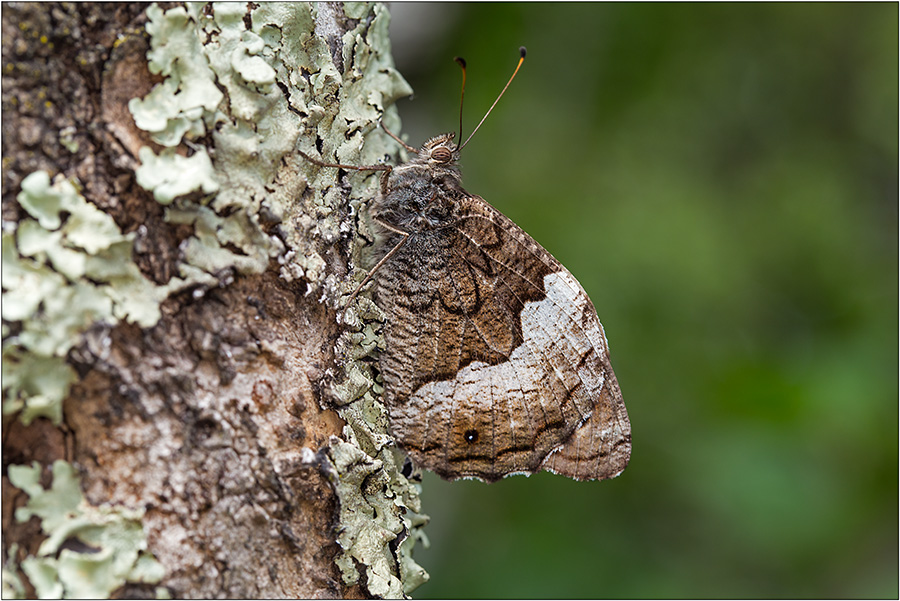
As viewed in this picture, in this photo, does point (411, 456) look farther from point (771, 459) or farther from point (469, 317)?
point (771, 459)

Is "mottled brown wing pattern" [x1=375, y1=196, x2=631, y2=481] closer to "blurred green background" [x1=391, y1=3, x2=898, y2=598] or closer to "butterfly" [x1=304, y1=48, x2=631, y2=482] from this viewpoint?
"butterfly" [x1=304, y1=48, x2=631, y2=482]

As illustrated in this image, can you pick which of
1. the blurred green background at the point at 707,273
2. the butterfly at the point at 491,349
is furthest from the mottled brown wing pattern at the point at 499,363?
the blurred green background at the point at 707,273

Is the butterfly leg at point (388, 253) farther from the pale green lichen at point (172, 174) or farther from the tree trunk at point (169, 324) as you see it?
the pale green lichen at point (172, 174)

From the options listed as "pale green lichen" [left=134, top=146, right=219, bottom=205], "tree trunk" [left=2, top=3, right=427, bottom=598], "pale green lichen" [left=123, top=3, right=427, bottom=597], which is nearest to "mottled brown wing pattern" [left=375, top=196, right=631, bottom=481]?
"pale green lichen" [left=123, top=3, right=427, bottom=597]

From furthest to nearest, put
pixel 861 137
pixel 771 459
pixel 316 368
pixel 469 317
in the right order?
pixel 861 137 → pixel 771 459 → pixel 469 317 → pixel 316 368

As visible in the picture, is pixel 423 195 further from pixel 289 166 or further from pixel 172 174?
pixel 172 174

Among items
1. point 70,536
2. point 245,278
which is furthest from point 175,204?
point 70,536
